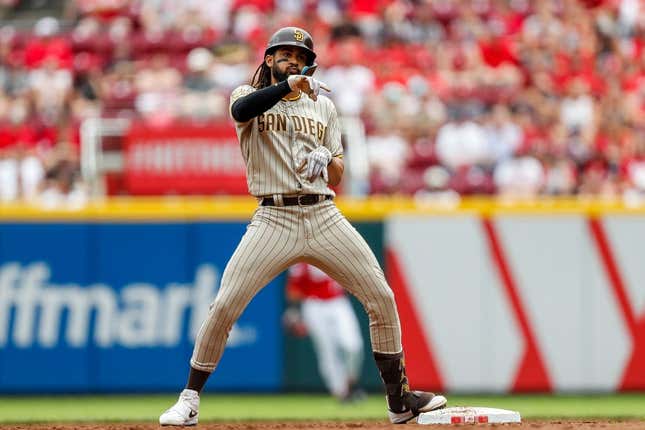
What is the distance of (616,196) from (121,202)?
4808 millimetres

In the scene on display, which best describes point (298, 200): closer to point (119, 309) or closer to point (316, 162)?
point (316, 162)

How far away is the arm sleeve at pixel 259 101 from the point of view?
598 centimetres

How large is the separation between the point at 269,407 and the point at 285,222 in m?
4.21

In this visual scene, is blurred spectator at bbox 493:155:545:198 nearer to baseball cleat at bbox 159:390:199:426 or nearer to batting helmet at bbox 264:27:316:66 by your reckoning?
batting helmet at bbox 264:27:316:66

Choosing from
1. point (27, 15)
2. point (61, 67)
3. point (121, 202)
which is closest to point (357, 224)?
point (121, 202)

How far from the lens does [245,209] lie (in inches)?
446

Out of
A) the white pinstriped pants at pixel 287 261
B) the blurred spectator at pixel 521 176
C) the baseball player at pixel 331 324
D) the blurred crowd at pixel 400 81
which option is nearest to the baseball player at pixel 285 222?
the white pinstriped pants at pixel 287 261

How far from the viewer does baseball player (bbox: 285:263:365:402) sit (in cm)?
1018

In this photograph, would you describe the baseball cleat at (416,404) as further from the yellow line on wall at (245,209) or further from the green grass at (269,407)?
the yellow line on wall at (245,209)

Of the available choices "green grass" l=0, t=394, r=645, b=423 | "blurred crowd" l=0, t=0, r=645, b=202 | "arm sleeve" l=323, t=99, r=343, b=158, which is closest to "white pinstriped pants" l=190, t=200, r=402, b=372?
"arm sleeve" l=323, t=99, r=343, b=158

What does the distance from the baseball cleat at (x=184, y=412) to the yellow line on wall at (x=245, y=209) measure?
5.02 metres

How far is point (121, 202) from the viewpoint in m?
11.6

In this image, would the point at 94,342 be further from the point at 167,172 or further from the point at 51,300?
the point at 167,172

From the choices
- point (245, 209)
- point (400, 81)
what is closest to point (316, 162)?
point (245, 209)
